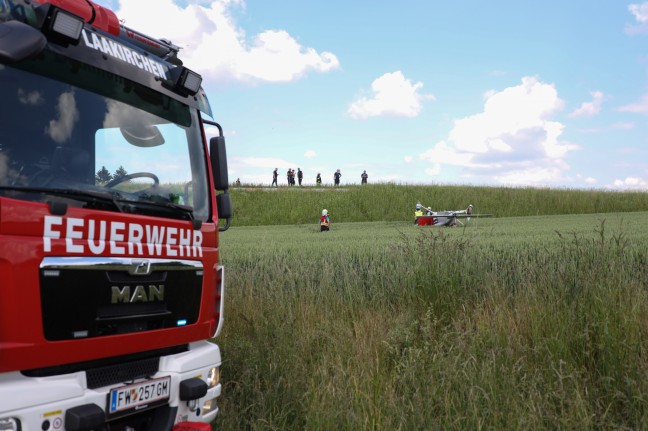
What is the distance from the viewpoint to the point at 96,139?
3.49 m

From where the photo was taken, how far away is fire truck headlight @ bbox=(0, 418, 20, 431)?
2.64 metres

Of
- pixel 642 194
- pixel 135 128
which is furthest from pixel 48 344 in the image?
pixel 642 194

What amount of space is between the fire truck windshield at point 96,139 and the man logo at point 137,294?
1.57 feet

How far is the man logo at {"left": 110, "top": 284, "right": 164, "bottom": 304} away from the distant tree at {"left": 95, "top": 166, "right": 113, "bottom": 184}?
696 mm

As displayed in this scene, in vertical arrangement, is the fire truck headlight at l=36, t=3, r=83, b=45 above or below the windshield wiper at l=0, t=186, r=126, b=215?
above

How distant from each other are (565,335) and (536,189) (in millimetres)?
36389

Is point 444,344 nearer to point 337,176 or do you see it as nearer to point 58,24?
point 58,24

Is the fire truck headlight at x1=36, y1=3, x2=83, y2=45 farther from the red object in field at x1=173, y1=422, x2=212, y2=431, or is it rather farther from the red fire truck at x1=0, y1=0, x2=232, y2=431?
the red object in field at x1=173, y1=422, x2=212, y2=431

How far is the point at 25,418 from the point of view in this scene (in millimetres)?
2707

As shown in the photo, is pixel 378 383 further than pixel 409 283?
No

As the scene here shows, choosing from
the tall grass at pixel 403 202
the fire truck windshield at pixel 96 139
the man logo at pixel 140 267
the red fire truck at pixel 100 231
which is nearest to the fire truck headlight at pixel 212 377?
the red fire truck at pixel 100 231

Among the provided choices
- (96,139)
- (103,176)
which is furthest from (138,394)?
(96,139)

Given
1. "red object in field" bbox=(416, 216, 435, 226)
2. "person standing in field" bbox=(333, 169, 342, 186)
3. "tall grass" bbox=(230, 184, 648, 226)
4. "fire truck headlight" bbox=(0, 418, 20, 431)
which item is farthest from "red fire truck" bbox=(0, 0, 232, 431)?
"person standing in field" bbox=(333, 169, 342, 186)

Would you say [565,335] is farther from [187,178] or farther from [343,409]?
[187,178]
